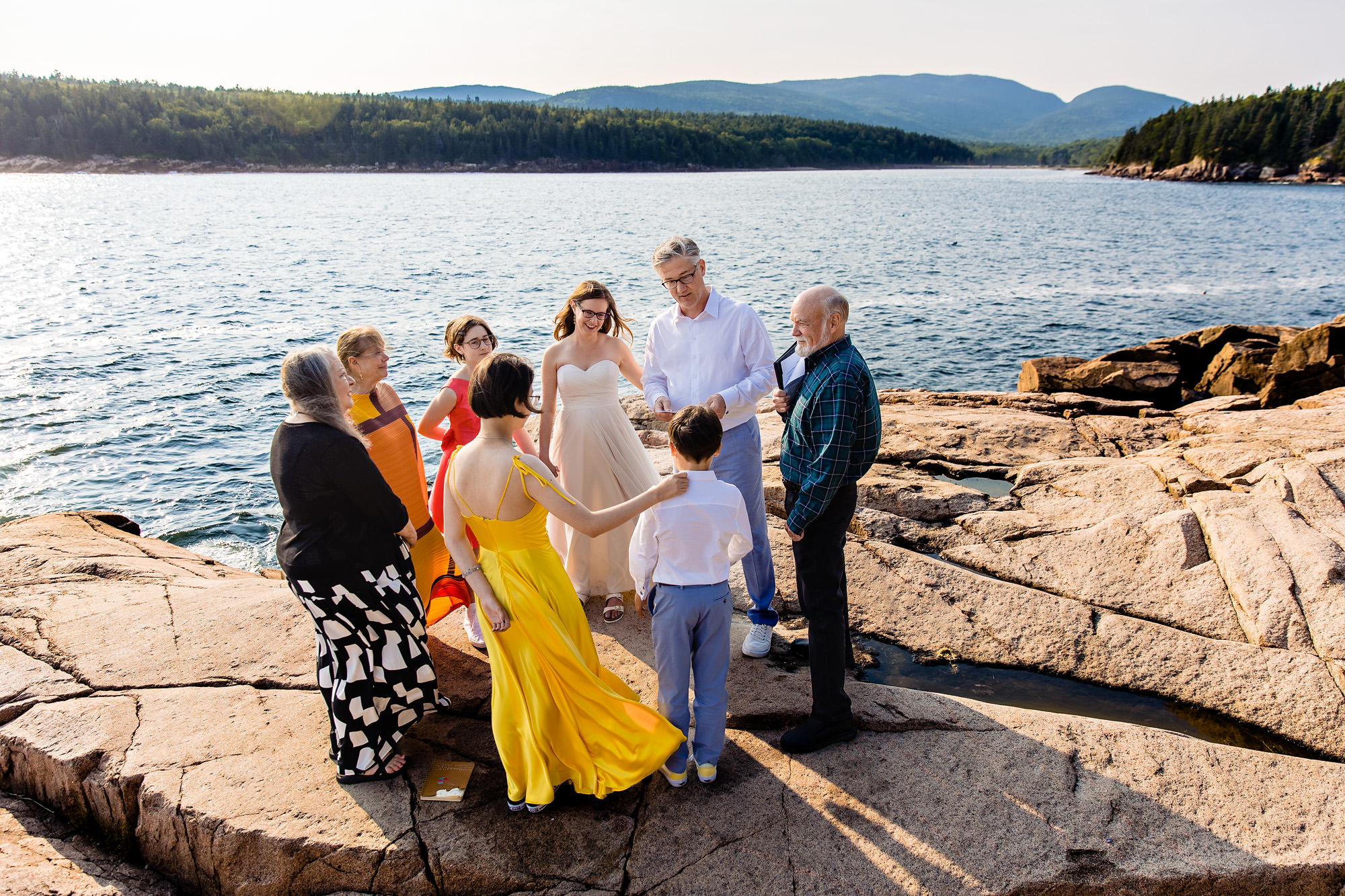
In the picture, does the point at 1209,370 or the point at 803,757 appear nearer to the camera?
the point at 803,757

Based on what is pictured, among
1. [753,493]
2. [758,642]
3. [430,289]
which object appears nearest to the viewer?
[758,642]

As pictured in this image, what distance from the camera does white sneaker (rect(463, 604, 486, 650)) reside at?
465cm

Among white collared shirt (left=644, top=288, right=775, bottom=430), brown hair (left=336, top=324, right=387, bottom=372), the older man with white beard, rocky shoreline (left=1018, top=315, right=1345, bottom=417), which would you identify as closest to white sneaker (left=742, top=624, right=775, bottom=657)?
the older man with white beard

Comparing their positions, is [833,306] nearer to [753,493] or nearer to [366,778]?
[753,493]

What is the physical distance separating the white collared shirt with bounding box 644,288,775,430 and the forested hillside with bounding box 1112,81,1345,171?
11417 cm

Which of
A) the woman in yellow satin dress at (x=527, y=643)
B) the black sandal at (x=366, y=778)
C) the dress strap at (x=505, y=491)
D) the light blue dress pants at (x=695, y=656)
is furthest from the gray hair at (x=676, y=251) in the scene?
the black sandal at (x=366, y=778)

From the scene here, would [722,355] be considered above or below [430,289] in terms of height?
above

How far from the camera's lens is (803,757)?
3699 millimetres

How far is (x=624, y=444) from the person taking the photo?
16.8 feet

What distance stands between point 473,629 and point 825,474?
8.29 feet

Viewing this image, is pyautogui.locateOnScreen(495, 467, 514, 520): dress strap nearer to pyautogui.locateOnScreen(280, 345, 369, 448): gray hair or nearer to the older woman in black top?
the older woman in black top

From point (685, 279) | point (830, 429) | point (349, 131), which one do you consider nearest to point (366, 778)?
point (830, 429)

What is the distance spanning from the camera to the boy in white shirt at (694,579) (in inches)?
127

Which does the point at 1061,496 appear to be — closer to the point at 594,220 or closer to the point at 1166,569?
the point at 1166,569
